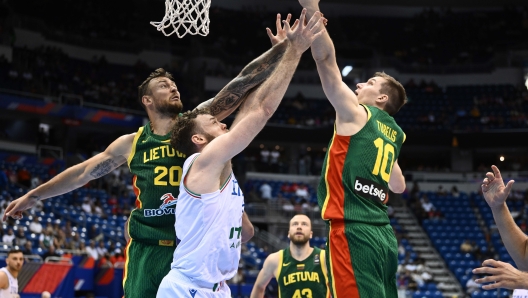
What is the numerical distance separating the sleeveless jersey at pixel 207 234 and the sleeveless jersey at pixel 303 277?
397cm

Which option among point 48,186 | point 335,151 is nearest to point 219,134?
point 335,151

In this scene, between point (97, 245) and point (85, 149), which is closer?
point (97, 245)

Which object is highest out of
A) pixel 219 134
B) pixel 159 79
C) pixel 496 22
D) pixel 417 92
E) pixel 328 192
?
pixel 496 22

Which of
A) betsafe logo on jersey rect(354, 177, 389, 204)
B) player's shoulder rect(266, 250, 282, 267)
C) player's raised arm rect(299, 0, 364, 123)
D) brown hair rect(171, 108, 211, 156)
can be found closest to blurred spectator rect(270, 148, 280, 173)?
player's shoulder rect(266, 250, 282, 267)

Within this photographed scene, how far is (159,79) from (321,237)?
21746 mm

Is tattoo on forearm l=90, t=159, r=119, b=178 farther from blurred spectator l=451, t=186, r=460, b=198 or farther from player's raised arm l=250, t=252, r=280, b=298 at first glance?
blurred spectator l=451, t=186, r=460, b=198

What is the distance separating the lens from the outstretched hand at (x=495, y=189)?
506 centimetres

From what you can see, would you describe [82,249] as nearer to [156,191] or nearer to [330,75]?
[156,191]

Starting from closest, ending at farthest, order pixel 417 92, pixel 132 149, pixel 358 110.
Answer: pixel 358 110 → pixel 132 149 → pixel 417 92

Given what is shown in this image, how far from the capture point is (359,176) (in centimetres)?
520

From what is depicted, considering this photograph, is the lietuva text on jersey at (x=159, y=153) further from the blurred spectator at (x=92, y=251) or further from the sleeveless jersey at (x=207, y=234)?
the blurred spectator at (x=92, y=251)

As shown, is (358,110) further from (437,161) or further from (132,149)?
(437,161)

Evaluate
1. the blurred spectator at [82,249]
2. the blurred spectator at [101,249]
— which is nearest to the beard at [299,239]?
the blurred spectator at [82,249]

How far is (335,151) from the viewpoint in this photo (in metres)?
5.32
